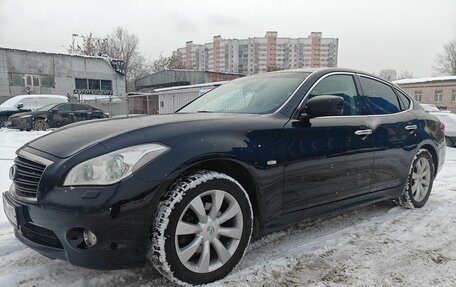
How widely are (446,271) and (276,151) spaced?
1553mm

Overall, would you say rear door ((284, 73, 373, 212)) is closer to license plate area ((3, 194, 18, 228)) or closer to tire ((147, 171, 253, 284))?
tire ((147, 171, 253, 284))

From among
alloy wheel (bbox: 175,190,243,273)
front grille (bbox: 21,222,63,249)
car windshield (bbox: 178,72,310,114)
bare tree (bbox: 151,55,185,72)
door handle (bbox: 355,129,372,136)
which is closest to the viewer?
front grille (bbox: 21,222,63,249)

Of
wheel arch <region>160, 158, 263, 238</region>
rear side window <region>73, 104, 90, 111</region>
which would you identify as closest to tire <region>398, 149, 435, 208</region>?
wheel arch <region>160, 158, 263, 238</region>

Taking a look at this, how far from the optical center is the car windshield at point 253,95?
3049 mm

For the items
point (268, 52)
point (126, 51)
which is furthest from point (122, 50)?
point (268, 52)

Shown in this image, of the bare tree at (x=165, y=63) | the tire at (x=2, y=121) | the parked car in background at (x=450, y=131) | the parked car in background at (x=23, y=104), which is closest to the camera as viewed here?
the parked car in background at (x=450, y=131)

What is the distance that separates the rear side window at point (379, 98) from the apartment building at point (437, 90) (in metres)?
31.3

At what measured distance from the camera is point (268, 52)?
241ft

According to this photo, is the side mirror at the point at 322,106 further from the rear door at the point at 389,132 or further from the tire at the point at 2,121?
the tire at the point at 2,121

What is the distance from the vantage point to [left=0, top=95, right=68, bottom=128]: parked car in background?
1517 centimetres

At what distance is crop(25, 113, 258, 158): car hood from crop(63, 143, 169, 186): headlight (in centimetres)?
7

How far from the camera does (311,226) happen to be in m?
3.56

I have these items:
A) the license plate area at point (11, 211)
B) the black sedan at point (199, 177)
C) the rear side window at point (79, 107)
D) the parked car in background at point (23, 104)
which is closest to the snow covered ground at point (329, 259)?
the black sedan at point (199, 177)

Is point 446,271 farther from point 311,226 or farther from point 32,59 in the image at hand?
point 32,59
